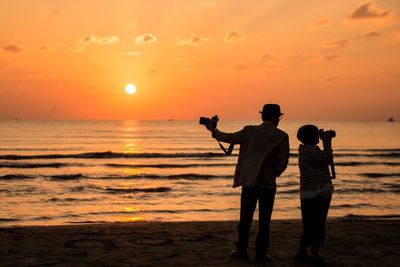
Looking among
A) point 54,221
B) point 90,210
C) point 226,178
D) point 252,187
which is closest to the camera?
point 252,187

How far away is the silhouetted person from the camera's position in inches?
239

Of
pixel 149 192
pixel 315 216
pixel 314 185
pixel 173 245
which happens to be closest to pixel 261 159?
pixel 314 185

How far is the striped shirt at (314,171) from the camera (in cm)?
605

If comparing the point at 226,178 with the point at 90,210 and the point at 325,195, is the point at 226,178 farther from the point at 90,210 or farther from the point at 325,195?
the point at 325,195

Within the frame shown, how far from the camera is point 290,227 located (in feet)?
32.1

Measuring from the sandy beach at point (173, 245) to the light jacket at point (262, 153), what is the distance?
3.93 feet

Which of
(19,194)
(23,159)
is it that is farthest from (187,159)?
(19,194)

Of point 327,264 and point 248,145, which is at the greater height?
point 248,145

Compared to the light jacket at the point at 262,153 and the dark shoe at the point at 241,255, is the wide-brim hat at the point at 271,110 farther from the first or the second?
the dark shoe at the point at 241,255

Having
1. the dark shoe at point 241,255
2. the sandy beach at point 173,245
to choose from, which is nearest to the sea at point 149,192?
the sandy beach at point 173,245

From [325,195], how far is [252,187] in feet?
2.96

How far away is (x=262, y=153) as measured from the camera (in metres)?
6.08

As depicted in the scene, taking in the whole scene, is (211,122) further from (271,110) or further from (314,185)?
(314,185)

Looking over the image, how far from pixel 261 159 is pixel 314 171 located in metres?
0.70
